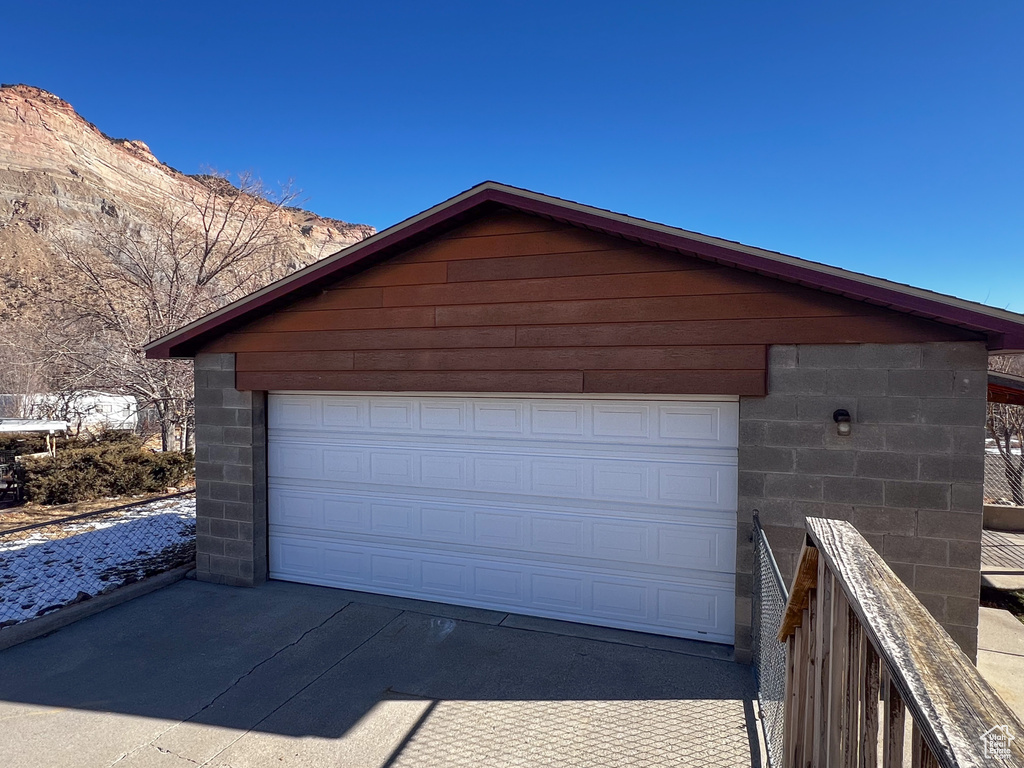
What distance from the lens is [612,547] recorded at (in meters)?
5.16

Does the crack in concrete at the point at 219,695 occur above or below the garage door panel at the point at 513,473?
below

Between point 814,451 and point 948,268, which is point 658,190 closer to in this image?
point 948,268

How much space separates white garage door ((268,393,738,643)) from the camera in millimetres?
4926

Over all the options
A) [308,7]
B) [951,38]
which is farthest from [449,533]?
[308,7]

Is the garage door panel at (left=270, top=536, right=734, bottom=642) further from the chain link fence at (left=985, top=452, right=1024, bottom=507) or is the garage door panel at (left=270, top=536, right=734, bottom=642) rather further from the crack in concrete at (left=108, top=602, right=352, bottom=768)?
the chain link fence at (left=985, top=452, right=1024, bottom=507)

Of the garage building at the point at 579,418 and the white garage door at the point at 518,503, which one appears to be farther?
the white garage door at the point at 518,503

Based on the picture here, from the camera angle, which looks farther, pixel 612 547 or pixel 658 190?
pixel 658 190

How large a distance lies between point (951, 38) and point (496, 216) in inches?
302

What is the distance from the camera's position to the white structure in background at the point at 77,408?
17.5 m

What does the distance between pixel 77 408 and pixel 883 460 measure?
70.0ft

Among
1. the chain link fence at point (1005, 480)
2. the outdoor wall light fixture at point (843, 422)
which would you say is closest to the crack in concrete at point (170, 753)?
the outdoor wall light fixture at point (843, 422)

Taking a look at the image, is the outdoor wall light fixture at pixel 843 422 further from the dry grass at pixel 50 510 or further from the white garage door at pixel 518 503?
the dry grass at pixel 50 510
